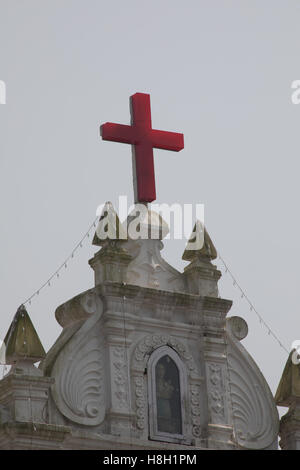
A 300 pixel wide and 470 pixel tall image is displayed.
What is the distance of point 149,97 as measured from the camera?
95.3 feet

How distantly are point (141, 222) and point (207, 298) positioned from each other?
5.65ft

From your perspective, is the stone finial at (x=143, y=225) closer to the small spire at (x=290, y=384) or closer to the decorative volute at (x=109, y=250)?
the decorative volute at (x=109, y=250)

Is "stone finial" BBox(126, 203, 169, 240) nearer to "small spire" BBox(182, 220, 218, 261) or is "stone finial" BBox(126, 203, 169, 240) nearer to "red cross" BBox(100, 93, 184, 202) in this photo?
"red cross" BBox(100, 93, 184, 202)

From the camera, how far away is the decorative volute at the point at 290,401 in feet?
91.5

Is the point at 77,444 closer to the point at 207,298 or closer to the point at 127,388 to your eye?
the point at 127,388

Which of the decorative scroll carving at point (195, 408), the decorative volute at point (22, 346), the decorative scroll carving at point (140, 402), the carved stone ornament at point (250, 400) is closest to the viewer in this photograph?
the decorative volute at point (22, 346)

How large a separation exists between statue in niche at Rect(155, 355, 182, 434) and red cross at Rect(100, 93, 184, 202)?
2.98 m

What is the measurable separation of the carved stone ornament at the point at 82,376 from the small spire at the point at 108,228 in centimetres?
107

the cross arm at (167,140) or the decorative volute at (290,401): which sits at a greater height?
the cross arm at (167,140)

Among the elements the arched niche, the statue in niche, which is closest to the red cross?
the arched niche

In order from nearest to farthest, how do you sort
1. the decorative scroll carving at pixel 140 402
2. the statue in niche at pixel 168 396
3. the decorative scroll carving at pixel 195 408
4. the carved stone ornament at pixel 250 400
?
the decorative scroll carving at pixel 140 402 → the statue in niche at pixel 168 396 → the decorative scroll carving at pixel 195 408 → the carved stone ornament at pixel 250 400

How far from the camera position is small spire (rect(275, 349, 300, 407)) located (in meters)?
28.0

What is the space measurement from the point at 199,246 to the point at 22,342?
4079 millimetres

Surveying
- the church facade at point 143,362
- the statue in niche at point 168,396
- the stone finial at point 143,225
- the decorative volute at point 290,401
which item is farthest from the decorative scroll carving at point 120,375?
the decorative volute at point 290,401
